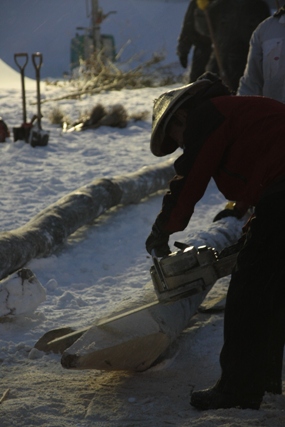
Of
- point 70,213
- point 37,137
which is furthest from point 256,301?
point 37,137

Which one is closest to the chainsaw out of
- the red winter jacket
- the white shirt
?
the red winter jacket

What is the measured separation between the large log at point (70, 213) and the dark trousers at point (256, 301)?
1892 mm

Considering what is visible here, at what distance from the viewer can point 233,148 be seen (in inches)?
111

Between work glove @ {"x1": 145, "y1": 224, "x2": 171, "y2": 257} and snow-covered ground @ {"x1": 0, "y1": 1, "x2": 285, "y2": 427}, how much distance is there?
57 cm

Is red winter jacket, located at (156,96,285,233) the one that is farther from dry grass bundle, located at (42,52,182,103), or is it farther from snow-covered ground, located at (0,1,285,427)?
dry grass bundle, located at (42,52,182,103)

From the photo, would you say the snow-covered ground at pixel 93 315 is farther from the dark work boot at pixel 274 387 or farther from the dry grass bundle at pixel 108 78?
the dry grass bundle at pixel 108 78

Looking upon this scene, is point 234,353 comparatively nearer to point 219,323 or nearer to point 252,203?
point 252,203

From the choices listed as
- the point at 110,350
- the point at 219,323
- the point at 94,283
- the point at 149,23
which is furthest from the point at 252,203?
the point at 149,23

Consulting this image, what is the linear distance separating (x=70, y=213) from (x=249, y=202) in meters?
2.62

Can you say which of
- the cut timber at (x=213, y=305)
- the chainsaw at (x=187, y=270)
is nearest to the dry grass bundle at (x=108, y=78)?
the cut timber at (x=213, y=305)

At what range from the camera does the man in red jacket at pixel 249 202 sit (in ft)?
9.07

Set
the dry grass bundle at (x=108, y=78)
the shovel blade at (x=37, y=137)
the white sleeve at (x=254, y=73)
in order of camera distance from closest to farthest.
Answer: the white sleeve at (x=254, y=73) → the shovel blade at (x=37, y=137) → the dry grass bundle at (x=108, y=78)

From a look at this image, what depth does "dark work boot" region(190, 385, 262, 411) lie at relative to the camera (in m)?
2.80

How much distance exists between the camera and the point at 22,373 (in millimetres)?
3248
